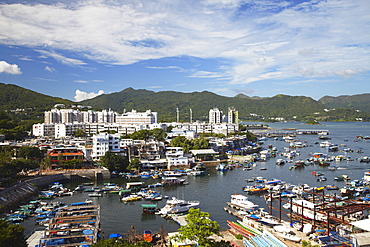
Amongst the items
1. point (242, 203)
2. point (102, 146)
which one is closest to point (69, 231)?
point (242, 203)

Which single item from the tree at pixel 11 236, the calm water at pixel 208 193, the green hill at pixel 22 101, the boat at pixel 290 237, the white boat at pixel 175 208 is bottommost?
the calm water at pixel 208 193

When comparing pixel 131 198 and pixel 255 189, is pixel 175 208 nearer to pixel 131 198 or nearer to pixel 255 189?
pixel 131 198

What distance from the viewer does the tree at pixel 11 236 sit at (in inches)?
310

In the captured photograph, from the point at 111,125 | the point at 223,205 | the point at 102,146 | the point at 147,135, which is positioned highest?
the point at 111,125

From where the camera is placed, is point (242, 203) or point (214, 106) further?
point (214, 106)

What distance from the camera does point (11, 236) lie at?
26.3 feet

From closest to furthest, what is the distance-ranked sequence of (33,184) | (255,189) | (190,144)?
(255,189) < (33,184) < (190,144)

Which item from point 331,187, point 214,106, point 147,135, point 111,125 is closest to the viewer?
point 331,187

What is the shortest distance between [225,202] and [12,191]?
39.1ft

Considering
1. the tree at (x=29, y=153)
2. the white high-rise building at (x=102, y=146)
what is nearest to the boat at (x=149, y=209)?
the white high-rise building at (x=102, y=146)

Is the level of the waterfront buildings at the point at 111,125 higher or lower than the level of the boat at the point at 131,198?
higher

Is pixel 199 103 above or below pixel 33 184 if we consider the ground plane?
above

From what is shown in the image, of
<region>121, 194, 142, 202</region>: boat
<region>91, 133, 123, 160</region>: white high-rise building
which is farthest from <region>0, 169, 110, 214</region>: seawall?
<region>121, 194, 142, 202</region>: boat

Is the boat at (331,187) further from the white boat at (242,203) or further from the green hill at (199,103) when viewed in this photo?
the green hill at (199,103)
